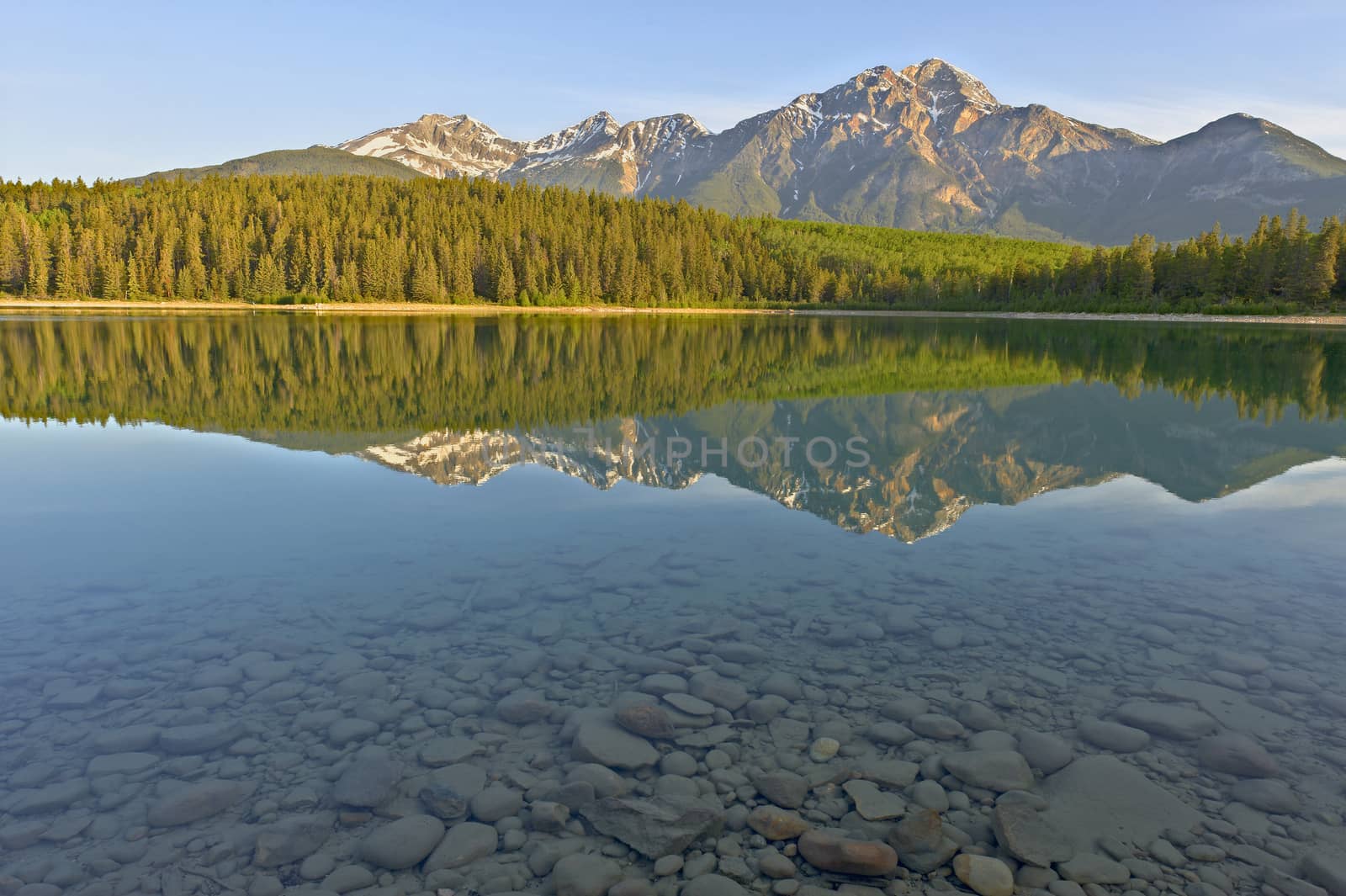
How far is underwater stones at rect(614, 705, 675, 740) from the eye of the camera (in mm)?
7004

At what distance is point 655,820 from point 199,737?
13.5ft

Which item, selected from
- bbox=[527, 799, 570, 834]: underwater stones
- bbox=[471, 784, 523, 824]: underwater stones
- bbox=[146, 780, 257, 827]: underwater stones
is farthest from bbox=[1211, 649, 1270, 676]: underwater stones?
bbox=[146, 780, 257, 827]: underwater stones

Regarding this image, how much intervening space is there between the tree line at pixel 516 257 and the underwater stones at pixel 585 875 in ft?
415

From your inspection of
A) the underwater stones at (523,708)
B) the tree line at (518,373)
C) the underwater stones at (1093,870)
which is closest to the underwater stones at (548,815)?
the underwater stones at (523,708)

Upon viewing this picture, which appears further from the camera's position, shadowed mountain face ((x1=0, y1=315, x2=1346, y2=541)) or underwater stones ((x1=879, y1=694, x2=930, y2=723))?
shadowed mountain face ((x1=0, y1=315, x2=1346, y2=541))

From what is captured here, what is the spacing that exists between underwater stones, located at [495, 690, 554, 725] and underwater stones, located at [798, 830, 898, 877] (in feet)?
8.98

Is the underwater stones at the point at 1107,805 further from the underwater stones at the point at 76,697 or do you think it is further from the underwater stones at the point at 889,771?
the underwater stones at the point at 76,697

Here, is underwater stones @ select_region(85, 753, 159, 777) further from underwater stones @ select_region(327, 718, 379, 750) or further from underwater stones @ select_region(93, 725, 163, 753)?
underwater stones @ select_region(327, 718, 379, 750)

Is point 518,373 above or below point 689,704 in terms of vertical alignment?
above

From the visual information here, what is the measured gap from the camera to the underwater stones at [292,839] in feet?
17.9

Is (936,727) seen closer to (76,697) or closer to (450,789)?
(450,789)

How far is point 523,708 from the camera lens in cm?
736

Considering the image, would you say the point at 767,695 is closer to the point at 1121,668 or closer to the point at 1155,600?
the point at 1121,668


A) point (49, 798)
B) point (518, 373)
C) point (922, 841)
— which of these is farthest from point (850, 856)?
point (518, 373)
